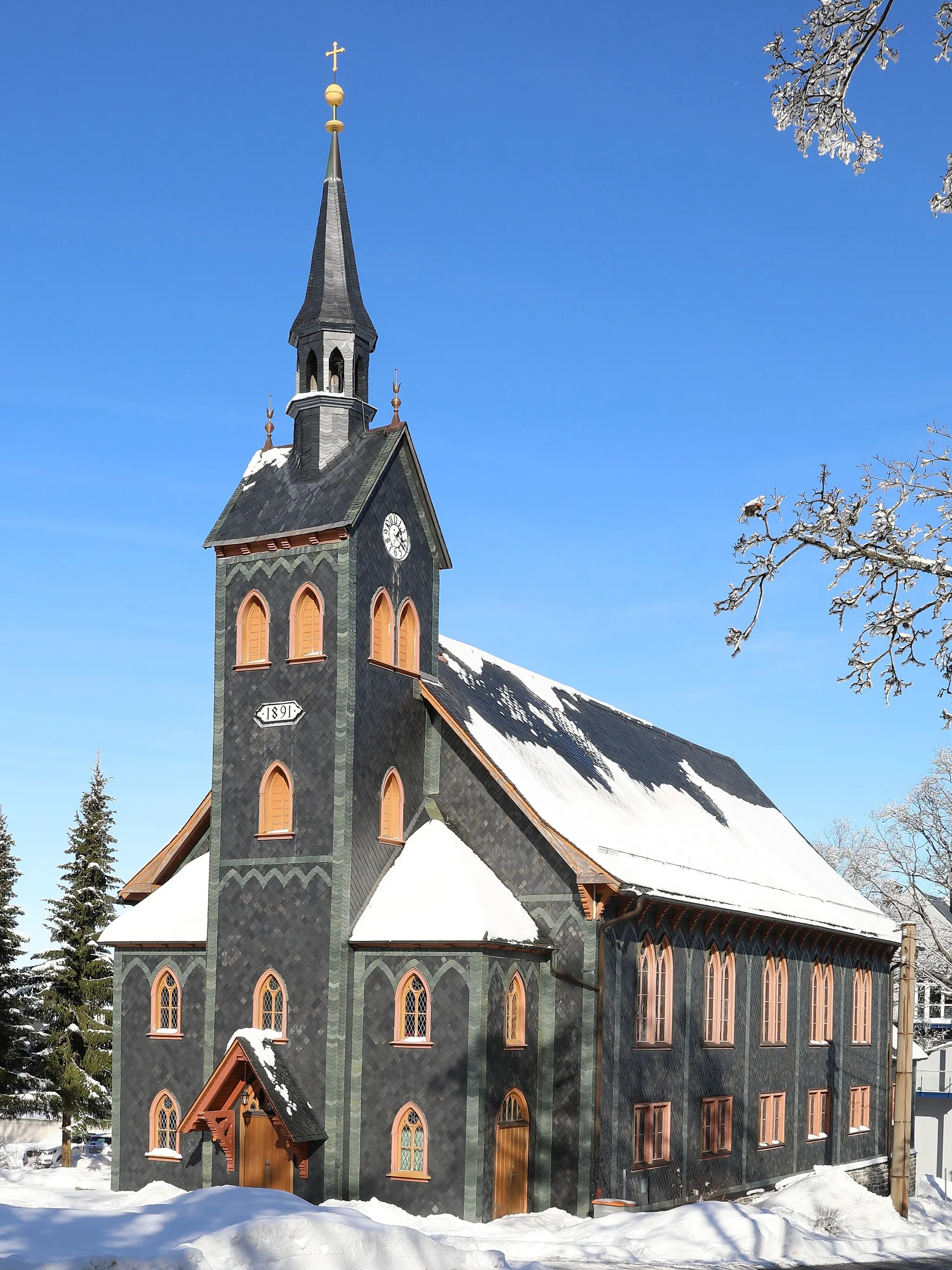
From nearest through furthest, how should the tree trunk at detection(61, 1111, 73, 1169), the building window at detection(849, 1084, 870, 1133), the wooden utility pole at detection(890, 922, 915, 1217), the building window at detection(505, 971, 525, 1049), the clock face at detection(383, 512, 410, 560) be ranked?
the building window at detection(505, 971, 525, 1049) < the clock face at detection(383, 512, 410, 560) < the wooden utility pole at detection(890, 922, 915, 1217) < the building window at detection(849, 1084, 870, 1133) < the tree trunk at detection(61, 1111, 73, 1169)

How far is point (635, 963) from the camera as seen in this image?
105ft

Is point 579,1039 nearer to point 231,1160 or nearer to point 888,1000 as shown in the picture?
point 231,1160

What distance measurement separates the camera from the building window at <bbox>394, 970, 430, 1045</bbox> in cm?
2911

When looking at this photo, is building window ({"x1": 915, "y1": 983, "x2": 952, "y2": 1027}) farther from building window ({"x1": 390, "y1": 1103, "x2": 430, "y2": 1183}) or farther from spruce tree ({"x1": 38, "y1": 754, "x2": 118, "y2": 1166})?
building window ({"x1": 390, "y1": 1103, "x2": 430, "y2": 1183})

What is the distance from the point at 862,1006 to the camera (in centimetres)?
4597

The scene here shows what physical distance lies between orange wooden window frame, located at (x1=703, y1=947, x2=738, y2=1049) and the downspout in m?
5.35

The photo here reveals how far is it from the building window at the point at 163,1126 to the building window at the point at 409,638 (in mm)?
10233

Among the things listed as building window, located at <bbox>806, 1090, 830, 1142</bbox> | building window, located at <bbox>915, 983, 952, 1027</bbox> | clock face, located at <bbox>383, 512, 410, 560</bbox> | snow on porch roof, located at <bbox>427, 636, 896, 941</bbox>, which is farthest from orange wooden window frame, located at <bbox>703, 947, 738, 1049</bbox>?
building window, located at <bbox>915, 983, 952, 1027</bbox>

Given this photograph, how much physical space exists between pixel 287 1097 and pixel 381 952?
3.22 meters

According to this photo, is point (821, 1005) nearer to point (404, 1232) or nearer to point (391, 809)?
point (391, 809)

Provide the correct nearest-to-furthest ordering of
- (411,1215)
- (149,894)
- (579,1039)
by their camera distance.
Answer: (411,1215)
(579,1039)
(149,894)

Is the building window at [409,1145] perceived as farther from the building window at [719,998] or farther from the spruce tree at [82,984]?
the spruce tree at [82,984]

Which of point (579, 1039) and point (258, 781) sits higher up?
point (258, 781)

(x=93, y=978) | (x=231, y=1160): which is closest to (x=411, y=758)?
(x=231, y=1160)
